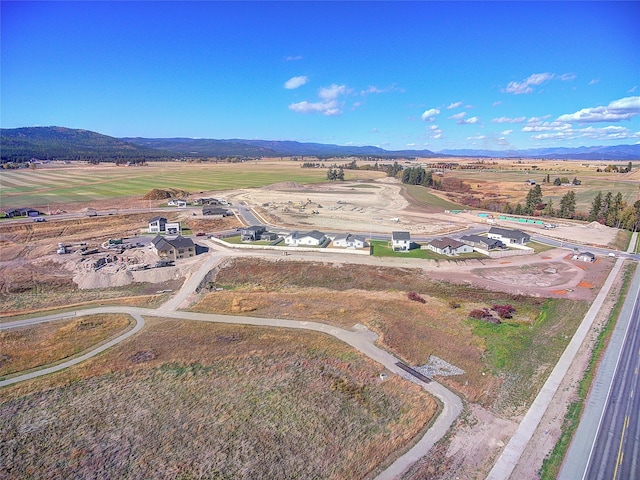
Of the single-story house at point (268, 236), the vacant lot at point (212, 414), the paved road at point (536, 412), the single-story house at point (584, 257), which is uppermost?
the single-story house at point (268, 236)

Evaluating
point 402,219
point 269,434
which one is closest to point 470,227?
point 402,219

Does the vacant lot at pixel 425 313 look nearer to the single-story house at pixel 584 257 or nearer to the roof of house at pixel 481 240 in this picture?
the roof of house at pixel 481 240

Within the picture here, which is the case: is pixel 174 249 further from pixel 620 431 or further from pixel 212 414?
pixel 620 431

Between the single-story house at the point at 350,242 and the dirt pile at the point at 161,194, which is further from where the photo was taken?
the dirt pile at the point at 161,194

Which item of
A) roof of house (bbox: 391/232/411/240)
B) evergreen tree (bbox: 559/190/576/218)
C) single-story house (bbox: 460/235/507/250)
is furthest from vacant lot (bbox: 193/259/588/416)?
evergreen tree (bbox: 559/190/576/218)

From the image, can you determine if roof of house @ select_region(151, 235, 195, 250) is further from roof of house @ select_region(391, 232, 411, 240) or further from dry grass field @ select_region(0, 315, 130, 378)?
roof of house @ select_region(391, 232, 411, 240)

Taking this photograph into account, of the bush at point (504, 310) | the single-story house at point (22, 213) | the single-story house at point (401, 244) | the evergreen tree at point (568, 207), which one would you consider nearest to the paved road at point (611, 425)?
the bush at point (504, 310)

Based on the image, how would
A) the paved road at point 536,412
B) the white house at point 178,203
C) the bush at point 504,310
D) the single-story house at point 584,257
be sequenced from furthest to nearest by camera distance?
the white house at point 178,203, the single-story house at point 584,257, the bush at point 504,310, the paved road at point 536,412

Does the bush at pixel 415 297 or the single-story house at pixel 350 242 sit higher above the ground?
the single-story house at pixel 350 242
